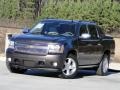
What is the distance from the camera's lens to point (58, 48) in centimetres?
1529

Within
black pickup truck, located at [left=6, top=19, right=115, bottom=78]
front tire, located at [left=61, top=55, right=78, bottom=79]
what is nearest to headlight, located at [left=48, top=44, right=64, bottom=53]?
black pickup truck, located at [left=6, top=19, right=115, bottom=78]

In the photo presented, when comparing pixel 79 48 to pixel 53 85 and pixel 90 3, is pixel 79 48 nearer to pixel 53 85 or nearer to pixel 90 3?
pixel 53 85

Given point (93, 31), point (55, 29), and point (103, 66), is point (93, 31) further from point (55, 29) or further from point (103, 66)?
point (55, 29)

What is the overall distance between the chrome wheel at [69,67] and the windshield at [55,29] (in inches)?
36.3

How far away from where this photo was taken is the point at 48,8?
28188 mm

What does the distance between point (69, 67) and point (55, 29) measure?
1403mm

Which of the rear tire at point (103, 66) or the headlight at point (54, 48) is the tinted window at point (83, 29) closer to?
the rear tire at point (103, 66)

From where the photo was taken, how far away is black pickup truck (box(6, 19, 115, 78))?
15.3 meters

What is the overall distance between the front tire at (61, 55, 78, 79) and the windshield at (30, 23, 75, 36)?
879 millimetres

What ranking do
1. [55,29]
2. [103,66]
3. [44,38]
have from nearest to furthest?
[44,38]
[55,29]
[103,66]

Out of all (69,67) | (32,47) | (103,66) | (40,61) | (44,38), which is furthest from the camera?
(103,66)

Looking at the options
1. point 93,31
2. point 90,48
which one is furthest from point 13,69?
point 93,31

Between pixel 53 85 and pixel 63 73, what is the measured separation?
6.10 feet

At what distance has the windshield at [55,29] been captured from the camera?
16.4 metres
